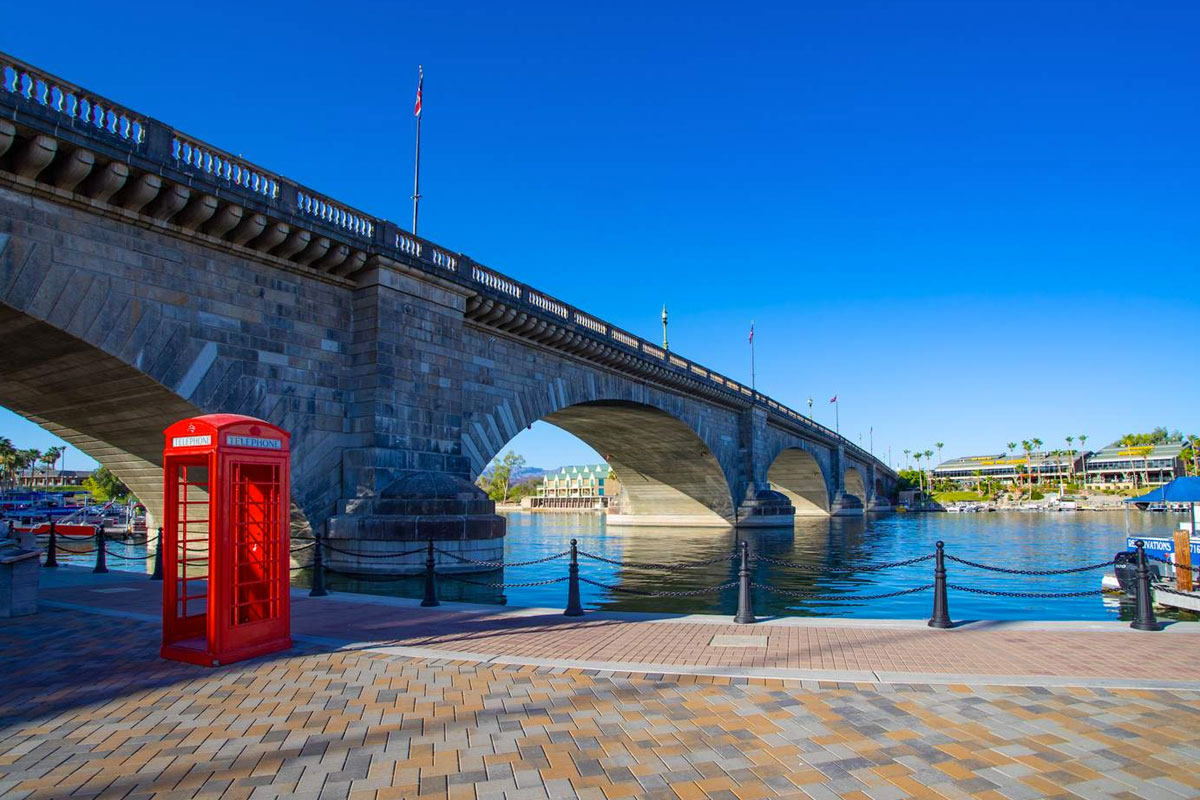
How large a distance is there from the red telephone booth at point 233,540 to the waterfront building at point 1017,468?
15671cm

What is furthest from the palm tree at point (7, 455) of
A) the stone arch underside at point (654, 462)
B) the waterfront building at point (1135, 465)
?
the waterfront building at point (1135, 465)

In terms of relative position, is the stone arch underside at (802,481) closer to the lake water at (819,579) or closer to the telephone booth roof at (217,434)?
the lake water at (819,579)

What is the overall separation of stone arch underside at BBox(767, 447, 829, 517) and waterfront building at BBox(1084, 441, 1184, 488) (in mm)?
70115

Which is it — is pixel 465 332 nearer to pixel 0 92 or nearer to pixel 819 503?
pixel 0 92

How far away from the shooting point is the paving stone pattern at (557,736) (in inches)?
162

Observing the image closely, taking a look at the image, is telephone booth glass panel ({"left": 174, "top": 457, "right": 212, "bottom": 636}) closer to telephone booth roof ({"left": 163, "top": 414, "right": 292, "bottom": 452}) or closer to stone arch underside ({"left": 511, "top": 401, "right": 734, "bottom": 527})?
telephone booth roof ({"left": 163, "top": 414, "right": 292, "bottom": 452})

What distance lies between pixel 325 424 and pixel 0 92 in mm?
8926

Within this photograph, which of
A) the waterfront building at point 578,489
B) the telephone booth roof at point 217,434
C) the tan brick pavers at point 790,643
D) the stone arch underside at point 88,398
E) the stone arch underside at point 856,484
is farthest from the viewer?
the waterfront building at point 578,489

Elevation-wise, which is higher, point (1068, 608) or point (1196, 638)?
point (1196, 638)

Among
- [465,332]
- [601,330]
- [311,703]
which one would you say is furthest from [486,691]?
[601,330]

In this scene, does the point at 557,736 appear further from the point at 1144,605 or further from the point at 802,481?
the point at 802,481

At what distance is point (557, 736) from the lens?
16.1ft

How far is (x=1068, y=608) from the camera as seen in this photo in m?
15.7

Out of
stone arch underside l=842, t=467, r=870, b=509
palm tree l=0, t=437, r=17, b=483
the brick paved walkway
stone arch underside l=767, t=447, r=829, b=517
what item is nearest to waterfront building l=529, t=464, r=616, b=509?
stone arch underside l=842, t=467, r=870, b=509
